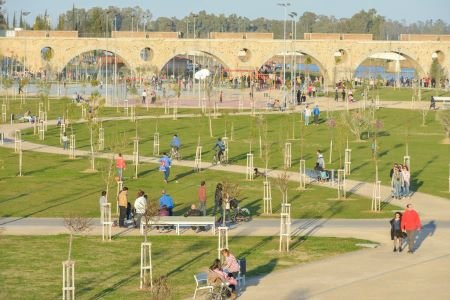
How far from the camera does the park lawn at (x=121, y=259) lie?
26.3 metres

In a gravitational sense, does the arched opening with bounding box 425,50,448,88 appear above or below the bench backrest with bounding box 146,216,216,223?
above

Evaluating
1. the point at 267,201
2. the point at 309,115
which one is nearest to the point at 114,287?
the point at 267,201

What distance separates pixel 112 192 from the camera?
138ft

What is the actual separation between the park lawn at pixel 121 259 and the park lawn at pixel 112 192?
514 centimetres

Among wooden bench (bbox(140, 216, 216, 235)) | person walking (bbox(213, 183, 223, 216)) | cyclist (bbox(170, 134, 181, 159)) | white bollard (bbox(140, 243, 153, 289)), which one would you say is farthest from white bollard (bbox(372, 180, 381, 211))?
cyclist (bbox(170, 134, 181, 159))

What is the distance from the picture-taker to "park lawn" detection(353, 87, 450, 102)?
99.2 meters

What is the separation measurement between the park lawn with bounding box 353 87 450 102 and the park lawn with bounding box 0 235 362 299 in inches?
2525

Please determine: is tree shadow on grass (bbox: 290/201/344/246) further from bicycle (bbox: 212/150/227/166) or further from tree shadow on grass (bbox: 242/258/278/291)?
bicycle (bbox: 212/150/227/166)

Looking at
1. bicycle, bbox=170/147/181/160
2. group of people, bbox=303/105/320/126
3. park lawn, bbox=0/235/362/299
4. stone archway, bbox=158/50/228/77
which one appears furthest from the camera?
stone archway, bbox=158/50/228/77

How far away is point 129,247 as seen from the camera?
102 feet

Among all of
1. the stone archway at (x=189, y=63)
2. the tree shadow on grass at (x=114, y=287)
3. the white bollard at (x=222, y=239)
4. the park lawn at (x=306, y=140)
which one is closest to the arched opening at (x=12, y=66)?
the stone archway at (x=189, y=63)

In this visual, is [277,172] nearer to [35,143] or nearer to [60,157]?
[60,157]

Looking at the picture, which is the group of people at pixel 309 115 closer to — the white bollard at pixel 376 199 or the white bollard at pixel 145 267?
the white bollard at pixel 376 199

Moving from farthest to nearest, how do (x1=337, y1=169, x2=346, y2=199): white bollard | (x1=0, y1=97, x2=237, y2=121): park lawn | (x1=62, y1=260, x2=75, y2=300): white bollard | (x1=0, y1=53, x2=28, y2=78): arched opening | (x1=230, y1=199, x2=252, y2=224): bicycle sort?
(x1=0, y1=53, x2=28, y2=78): arched opening
(x1=0, y1=97, x2=237, y2=121): park lawn
(x1=337, y1=169, x2=346, y2=199): white bollard
(x1=230, y1=199, x2=252, y2=224): bicycle
(x1=62, y1=260, x2=75, y2=300): white bollard
